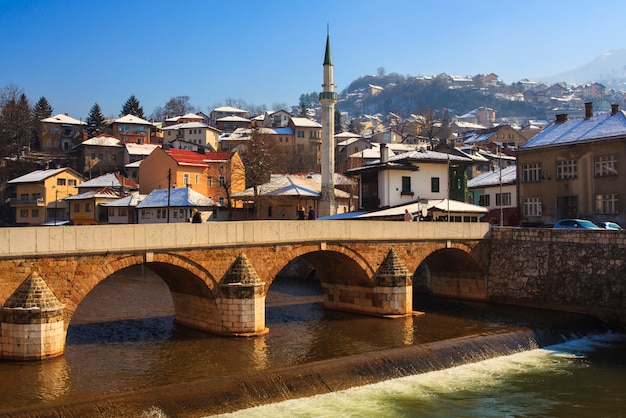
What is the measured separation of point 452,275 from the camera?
117 ft

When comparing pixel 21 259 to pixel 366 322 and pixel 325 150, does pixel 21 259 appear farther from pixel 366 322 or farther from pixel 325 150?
pixel 325 150

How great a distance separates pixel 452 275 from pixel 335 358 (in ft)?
55.4

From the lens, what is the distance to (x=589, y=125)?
1592 inches

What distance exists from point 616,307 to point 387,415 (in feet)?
53.5

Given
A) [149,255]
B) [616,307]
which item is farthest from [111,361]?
[616,307]

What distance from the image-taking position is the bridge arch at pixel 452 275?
111 ft

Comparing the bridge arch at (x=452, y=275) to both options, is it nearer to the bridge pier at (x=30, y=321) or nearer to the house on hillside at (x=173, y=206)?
the bridge pier at (x=30, y=321)

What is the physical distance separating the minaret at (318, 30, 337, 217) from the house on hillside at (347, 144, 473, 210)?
1041 cm

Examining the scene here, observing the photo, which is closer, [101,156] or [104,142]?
[101,156]

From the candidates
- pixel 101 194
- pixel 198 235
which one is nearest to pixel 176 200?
pixel 101 194

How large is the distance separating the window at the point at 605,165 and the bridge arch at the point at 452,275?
1090 cm

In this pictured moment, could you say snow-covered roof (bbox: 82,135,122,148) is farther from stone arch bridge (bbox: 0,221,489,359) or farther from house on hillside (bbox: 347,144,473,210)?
stone arch bridge (bbox: 0,221,489,359)

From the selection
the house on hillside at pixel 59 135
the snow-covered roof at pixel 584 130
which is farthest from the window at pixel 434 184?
the house on hillside at pixel 59 135

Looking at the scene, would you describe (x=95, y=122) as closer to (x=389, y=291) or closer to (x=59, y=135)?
(x=59, y=135)
